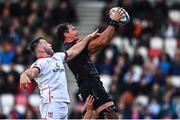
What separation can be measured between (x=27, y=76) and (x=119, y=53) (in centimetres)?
1154

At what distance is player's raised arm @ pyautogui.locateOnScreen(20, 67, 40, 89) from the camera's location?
10.7m

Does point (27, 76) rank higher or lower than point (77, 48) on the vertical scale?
lower

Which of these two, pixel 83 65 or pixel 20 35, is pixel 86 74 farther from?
pixel 20 35

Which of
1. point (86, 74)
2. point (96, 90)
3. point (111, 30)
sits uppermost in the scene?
point (111, 30)

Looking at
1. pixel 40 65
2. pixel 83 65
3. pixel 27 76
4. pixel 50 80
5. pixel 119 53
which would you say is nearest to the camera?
pixel 27 76

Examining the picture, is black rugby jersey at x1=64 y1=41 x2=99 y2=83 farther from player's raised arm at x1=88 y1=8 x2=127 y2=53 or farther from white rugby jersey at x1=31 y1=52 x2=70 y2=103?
white rugby jersey at x1=31 y1=52 x2=70 y2=103

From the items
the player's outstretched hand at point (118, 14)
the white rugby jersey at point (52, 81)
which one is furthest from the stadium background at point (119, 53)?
the white rugby jersey at point (52, 81)

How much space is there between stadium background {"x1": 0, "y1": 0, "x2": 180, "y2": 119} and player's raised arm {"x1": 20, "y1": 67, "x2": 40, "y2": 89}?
8864 mm

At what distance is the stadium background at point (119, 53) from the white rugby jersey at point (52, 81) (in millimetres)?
8423

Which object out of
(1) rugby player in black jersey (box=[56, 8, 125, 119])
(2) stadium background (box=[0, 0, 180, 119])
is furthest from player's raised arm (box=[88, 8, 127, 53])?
(2) stadium background (box=[0, 0, 180, 119])

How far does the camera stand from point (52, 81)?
1160 cm

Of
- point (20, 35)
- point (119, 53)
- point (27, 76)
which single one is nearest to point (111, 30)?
point (27, 76)

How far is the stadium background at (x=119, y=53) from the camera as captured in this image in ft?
67.9

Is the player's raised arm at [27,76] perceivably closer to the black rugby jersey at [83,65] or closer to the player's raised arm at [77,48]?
the player's raised arm at [77,48]
